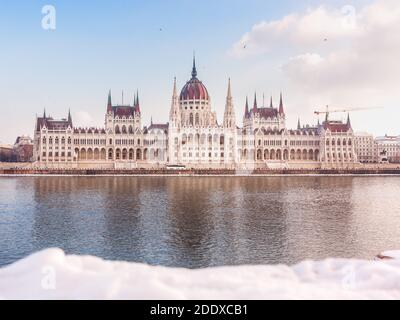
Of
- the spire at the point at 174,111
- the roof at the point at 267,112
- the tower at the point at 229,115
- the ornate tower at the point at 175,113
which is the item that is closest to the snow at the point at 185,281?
the ornate tower at the point at 175,113

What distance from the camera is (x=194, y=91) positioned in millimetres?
153750

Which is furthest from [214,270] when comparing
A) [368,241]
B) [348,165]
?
[348,165]

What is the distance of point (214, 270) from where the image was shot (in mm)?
A: 17672

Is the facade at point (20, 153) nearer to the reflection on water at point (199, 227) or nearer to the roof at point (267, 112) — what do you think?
the roof at point (267, 112)

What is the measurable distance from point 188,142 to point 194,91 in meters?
23.1

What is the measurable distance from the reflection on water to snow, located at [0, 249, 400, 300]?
8351mm

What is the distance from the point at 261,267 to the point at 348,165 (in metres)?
133

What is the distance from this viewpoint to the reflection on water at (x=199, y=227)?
28172 millimetres

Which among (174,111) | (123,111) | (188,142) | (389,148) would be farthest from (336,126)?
(123,111)

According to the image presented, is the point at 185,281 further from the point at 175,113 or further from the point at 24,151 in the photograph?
the point at 24,151

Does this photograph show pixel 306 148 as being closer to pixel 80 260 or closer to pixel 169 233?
pixel 169 233

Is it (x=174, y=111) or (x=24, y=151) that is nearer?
(x=174, y=111)

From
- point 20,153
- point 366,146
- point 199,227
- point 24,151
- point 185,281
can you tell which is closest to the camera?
point 185,281
